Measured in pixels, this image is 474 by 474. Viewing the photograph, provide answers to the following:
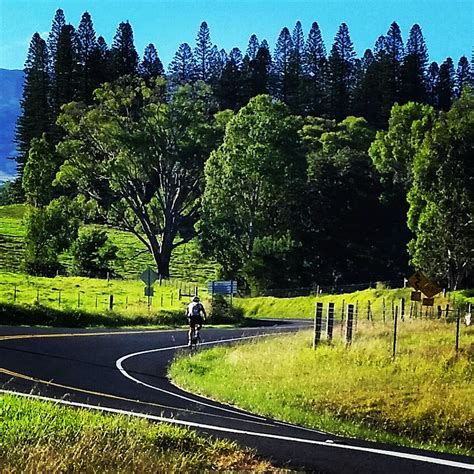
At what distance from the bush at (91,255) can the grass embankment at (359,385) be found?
40.5 meters

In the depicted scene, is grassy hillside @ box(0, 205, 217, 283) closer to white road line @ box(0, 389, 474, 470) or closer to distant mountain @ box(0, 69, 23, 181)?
distant mountain @ box(0, 69, 23, 181)

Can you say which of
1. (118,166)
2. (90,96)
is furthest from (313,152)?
(90,96)

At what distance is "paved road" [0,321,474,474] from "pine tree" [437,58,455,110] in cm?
8563

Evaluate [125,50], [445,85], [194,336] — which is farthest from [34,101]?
[194,336]

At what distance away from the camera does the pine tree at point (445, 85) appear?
110375mm

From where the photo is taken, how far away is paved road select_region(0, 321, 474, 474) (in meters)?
11.1

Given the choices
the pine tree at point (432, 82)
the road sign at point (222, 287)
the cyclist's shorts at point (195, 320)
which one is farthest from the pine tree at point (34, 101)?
the cyclist's shorts at point (195, 320)

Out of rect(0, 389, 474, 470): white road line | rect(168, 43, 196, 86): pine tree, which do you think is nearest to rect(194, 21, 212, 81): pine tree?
rect(168, 43, 196, 86): pine tree

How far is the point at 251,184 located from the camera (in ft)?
205

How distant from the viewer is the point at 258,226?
62.3m

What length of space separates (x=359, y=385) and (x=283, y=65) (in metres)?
102

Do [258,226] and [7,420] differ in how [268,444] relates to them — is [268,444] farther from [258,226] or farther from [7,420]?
[258,226]

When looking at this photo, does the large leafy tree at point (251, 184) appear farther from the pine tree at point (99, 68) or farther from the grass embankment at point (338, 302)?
the pine tree at point (99, 68)

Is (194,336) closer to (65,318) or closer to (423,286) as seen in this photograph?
(423,286)
